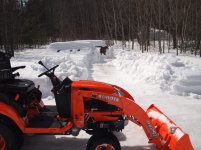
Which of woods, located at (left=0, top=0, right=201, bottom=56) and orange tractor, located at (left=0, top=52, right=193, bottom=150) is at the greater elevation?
woods, located at (left=0, top=0, right=201, bottom=56)

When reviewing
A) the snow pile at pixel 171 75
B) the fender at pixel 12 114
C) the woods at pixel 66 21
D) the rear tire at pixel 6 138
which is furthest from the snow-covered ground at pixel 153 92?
the woods at pixel 66 21

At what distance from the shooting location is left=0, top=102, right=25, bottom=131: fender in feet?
11.3

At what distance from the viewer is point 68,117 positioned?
3.65m

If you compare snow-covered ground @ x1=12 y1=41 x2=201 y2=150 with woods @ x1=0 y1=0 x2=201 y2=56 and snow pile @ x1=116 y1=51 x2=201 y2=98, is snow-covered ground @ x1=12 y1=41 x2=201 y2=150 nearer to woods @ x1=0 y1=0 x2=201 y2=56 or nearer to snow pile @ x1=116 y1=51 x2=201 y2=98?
snow pile @ x1=116 y1=51 x2=201 y2=98

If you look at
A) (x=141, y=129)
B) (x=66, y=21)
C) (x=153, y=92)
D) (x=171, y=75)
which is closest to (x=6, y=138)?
(x=141, y=129)

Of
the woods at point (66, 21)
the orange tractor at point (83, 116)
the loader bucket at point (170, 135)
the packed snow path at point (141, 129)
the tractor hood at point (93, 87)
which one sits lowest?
the packed snow path at point (141, 129)

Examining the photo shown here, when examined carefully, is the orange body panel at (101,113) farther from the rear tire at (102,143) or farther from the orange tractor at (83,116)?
A: the rear tire at (102,143)

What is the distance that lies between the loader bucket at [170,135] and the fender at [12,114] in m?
1.81

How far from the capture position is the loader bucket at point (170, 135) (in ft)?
10.9

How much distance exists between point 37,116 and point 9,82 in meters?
0.62

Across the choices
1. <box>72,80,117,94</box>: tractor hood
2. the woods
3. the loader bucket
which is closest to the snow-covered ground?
the loader bucket

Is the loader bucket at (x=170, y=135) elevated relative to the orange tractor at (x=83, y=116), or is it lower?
lower

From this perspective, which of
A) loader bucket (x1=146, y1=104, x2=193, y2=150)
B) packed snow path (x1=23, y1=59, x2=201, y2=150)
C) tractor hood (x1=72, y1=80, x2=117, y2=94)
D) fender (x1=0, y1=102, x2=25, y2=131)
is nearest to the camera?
loader bucket (x1=146, y1=104, x2=193, y2=150)

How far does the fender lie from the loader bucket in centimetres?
Result: 181
